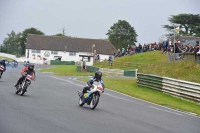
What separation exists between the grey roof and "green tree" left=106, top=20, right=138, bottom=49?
39.4ft

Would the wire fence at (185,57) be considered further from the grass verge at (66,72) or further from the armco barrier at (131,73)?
the grass verge at (66,72)

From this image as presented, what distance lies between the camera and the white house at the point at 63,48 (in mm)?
111250

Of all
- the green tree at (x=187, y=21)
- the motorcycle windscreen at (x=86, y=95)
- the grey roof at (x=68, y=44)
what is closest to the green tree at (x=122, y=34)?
the grey roof at (x=68, y=44)

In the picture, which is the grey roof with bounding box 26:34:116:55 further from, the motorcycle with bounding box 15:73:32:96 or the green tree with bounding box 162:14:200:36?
the motorcycle with bounding box 15:73:32:96

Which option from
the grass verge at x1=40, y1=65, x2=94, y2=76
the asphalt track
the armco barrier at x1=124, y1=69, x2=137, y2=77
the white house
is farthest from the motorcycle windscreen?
the white house

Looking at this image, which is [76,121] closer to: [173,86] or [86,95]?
[86,95]

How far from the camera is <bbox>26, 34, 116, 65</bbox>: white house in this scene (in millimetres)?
111250

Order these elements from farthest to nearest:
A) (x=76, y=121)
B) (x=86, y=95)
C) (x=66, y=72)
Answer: (x=66, y=72)
(x=86, y=95)
(x=76, y=121)

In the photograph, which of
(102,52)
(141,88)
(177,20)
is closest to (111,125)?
(141,88)

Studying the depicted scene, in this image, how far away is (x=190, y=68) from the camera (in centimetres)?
3136

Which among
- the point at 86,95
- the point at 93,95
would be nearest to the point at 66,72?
the point at 86,95

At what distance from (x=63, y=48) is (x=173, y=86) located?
87.0 m

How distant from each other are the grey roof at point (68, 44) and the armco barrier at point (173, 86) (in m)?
80.8

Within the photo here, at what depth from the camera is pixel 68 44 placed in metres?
114
